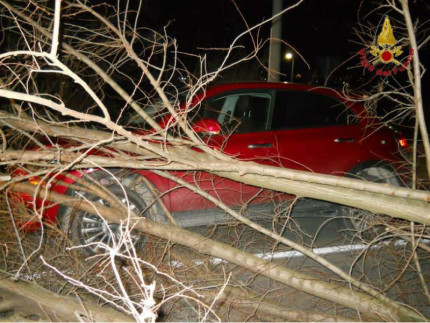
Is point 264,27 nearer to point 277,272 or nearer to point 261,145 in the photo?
point 261,145

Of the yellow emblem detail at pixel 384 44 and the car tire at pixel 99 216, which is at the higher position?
the yellow emblem detail at pixel 384 44

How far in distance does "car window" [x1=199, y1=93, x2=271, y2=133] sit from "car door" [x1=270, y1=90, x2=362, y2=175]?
14 centimetres

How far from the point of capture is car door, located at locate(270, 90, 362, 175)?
13.3 ft

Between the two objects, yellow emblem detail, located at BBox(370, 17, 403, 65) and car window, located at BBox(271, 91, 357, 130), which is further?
car window, located at BBox(271, 91, 357, 130)

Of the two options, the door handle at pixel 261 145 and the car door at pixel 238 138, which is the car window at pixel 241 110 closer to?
the car door at pixel 238 138

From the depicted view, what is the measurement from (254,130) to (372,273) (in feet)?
6.29

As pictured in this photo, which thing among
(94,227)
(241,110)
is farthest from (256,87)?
(94,227)

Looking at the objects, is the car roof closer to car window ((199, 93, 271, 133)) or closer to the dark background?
car window ((199, 93, 271, 133))

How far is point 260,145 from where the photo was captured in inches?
154

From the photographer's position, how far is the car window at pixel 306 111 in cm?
417

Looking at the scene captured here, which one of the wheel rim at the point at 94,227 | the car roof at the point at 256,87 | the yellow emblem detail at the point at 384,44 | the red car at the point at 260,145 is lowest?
the wheel rim at the point at 94,227

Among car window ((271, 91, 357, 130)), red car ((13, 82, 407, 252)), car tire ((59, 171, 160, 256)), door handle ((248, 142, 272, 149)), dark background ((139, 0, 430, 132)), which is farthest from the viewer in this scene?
dark background ((139, 0, 430, 132))

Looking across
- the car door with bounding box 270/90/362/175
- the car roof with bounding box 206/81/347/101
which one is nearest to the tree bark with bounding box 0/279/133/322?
the car roof with bounding box 206/81/347/101

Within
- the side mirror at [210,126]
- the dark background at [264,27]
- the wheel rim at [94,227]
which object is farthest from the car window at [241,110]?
the dark background at [264,27]
